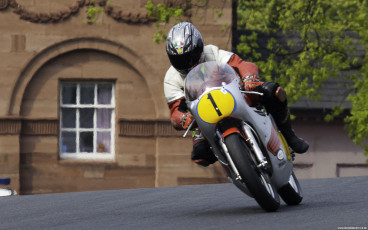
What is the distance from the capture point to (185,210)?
9.69 m

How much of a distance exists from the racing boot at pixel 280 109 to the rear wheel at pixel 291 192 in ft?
0.96

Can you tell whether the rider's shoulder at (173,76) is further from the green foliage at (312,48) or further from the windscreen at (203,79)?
the green foliage at (312,48)

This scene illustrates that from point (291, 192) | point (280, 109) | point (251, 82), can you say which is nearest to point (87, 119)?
point (291, 192)

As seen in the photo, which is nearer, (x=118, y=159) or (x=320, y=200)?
(x=320, y=200)

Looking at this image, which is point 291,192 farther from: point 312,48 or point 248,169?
point 312,48

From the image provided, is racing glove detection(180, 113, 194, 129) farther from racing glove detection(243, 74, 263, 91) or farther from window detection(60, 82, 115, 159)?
window detection(60, 82, 115, 159)

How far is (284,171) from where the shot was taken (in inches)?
344

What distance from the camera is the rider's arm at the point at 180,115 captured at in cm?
848

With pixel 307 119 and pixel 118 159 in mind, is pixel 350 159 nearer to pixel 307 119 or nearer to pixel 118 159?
pixel 307 119

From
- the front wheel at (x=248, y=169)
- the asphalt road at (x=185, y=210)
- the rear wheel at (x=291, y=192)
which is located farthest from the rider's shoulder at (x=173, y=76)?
the rear wheel at (x=291, y=192)

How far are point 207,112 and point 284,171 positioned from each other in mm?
994

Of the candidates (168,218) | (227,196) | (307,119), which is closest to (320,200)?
(227,196)

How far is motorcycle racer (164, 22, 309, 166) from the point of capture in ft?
27.7

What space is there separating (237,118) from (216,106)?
0.19 metres
